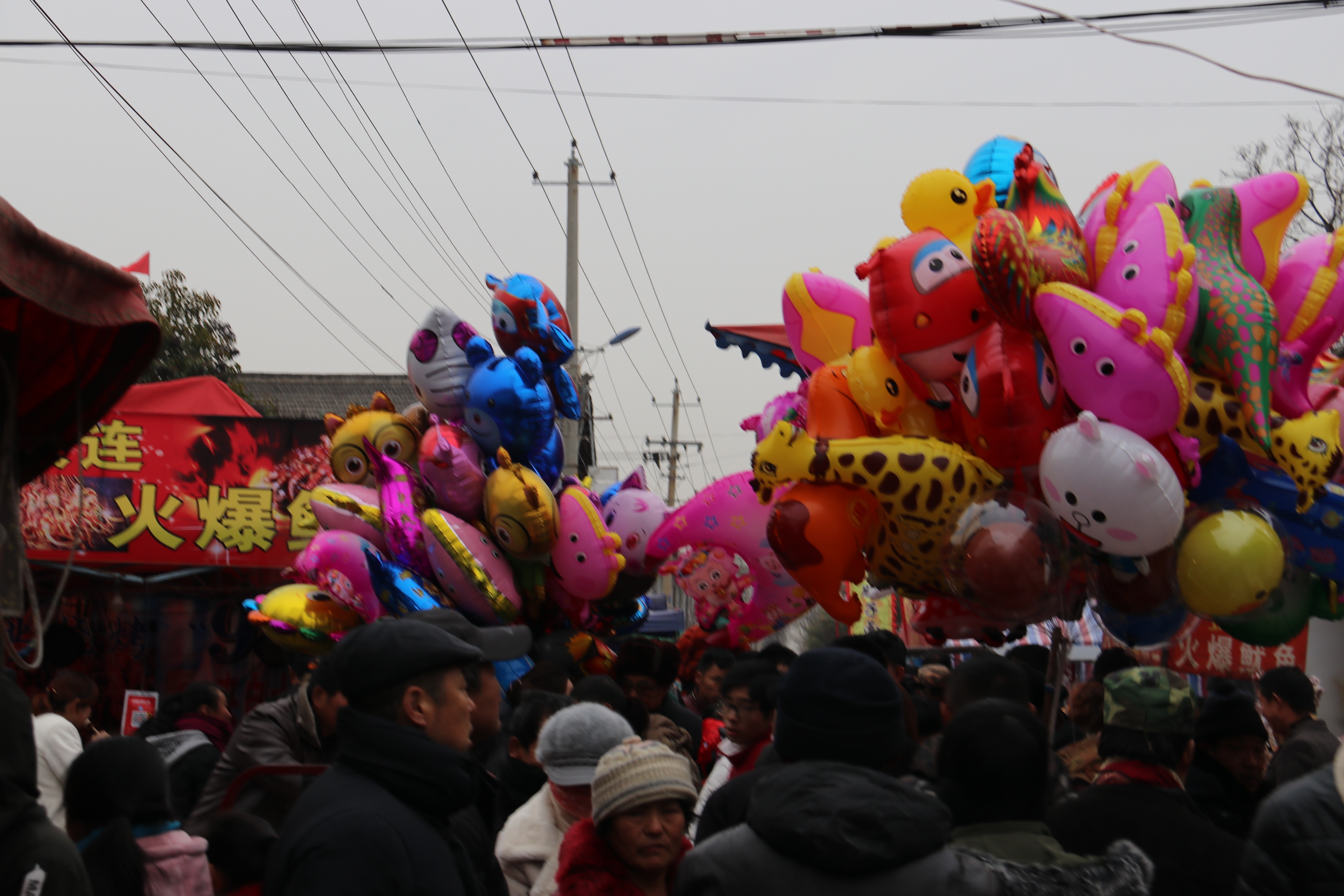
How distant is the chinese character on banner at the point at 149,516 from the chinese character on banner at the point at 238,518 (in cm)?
23

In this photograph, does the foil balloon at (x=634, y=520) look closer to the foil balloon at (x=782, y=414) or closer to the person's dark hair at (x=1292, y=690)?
the foil balloon at (x=782, y=414)

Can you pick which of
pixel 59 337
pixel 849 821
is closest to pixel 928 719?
pixel 849 821

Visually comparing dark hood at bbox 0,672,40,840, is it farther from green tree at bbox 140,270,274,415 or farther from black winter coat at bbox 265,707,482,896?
green tree at bbox 140,270,274,415

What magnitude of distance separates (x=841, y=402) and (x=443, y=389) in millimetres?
3188

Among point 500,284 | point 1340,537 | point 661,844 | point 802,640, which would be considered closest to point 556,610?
point 500,284

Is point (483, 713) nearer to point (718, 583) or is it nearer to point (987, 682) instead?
point (987, 682)

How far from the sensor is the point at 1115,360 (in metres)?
4.47

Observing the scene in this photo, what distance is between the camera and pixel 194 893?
3.05m

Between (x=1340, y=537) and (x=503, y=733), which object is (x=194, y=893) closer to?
(x=503, y=733)

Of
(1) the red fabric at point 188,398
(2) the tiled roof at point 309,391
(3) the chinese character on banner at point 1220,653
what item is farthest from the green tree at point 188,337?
(3) the chinese character on banner at point 1220,653

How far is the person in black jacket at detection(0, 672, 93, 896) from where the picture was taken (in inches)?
90.7

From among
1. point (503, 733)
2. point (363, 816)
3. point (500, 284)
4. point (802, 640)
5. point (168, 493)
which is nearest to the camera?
point (363, 816)

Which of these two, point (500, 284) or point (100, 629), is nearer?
point (500, 284)

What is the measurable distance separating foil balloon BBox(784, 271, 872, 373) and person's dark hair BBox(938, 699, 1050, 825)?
3335 mm
